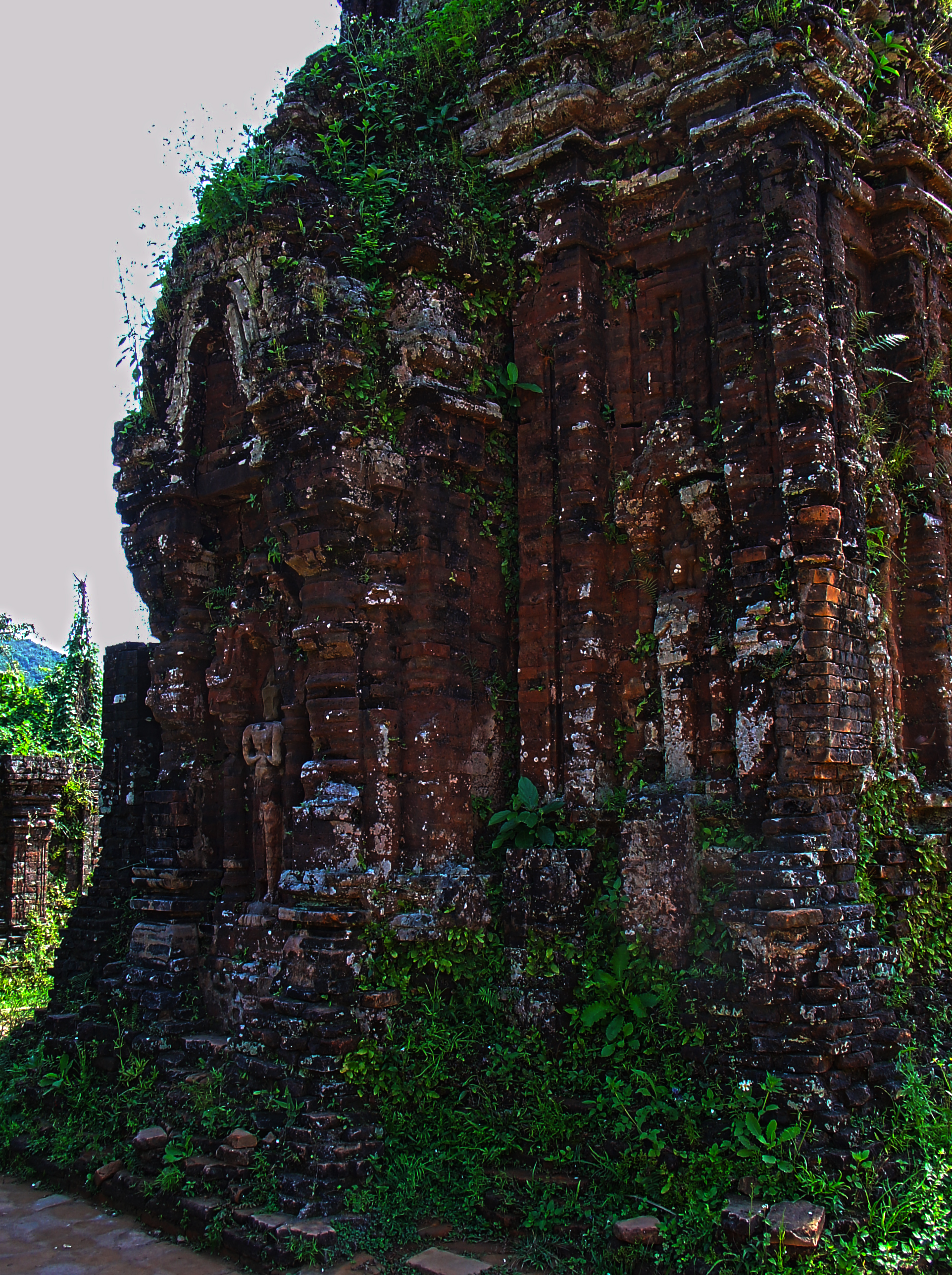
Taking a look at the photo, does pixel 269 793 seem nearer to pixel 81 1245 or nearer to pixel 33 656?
pixel 81 1245

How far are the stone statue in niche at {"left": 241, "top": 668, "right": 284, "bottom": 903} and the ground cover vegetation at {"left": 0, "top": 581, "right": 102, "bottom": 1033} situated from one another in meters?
6.94

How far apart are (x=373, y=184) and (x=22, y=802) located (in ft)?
34.4

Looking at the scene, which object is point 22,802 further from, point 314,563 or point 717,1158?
point 717,1158

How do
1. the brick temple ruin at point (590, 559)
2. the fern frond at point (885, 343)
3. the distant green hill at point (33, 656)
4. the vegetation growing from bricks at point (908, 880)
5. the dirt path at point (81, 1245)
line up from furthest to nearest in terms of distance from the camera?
the distant green hill at point (33, 656) < the fern frond at point (885, 343) < the vegetation growing from bricks at point (908, 880) < the brick temple ruin at point (590, 559) < the dirt path at point (81, 1245)

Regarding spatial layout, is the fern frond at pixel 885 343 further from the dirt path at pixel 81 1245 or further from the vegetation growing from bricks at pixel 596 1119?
the dirt path at pixel 81 1245

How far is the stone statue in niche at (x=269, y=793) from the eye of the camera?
753cm

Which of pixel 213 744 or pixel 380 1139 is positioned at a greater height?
pixel 213 744

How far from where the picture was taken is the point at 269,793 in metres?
7.60

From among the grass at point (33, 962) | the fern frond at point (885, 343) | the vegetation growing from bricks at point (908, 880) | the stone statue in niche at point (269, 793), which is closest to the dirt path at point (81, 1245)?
the stone statue in niche at point (269, 793)

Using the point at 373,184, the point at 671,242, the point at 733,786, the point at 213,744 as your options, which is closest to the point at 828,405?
the point at 671,242

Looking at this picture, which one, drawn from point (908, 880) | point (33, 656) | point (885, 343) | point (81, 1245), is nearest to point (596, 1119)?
point (908, 880)

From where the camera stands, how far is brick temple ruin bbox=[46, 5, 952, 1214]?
19.5 feet

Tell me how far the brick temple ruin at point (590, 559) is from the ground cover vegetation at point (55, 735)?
20.6 feet

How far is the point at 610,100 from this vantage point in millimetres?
7559
